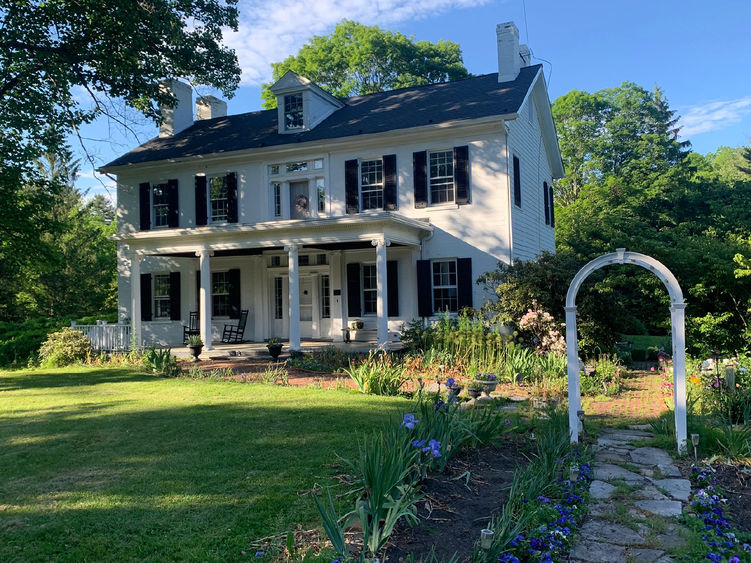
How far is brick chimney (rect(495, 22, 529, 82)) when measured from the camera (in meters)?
17.0

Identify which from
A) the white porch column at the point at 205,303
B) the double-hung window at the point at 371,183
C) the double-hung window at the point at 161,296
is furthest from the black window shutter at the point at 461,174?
the double-hung window at the point at 161,296

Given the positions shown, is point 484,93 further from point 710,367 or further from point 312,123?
point 710,367

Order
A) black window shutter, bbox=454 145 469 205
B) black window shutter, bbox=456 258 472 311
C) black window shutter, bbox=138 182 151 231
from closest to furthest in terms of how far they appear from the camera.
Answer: black window shutter, bbox=456 258 472 311
black window shutter, bbox=454 145 469 205
black window shutter, bbox=138 182 151 231

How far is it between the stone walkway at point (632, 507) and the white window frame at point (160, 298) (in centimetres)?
1575

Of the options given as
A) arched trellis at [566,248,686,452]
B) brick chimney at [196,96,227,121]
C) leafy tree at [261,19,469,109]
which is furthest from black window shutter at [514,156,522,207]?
leafy tree at [261,19,469,109]

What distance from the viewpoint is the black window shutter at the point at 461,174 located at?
15.0 metres

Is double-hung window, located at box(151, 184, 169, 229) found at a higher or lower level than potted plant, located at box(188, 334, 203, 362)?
higher

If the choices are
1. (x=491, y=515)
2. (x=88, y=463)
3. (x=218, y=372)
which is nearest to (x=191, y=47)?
(x=218, y=372)

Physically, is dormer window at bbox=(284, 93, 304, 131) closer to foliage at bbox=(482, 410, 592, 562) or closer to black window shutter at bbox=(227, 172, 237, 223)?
black window shutter at bbox=(227, 172, 237, 223)

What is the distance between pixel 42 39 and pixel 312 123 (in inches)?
293

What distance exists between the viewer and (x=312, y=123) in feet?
58.0

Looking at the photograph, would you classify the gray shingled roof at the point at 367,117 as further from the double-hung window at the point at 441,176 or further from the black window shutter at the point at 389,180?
the double-hung window at the point at 441,176

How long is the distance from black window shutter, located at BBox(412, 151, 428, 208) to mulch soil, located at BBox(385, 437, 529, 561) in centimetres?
1055

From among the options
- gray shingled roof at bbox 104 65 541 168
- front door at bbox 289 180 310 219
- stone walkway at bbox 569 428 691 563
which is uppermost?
gray shingled roof at bbox 104 65 541 168
